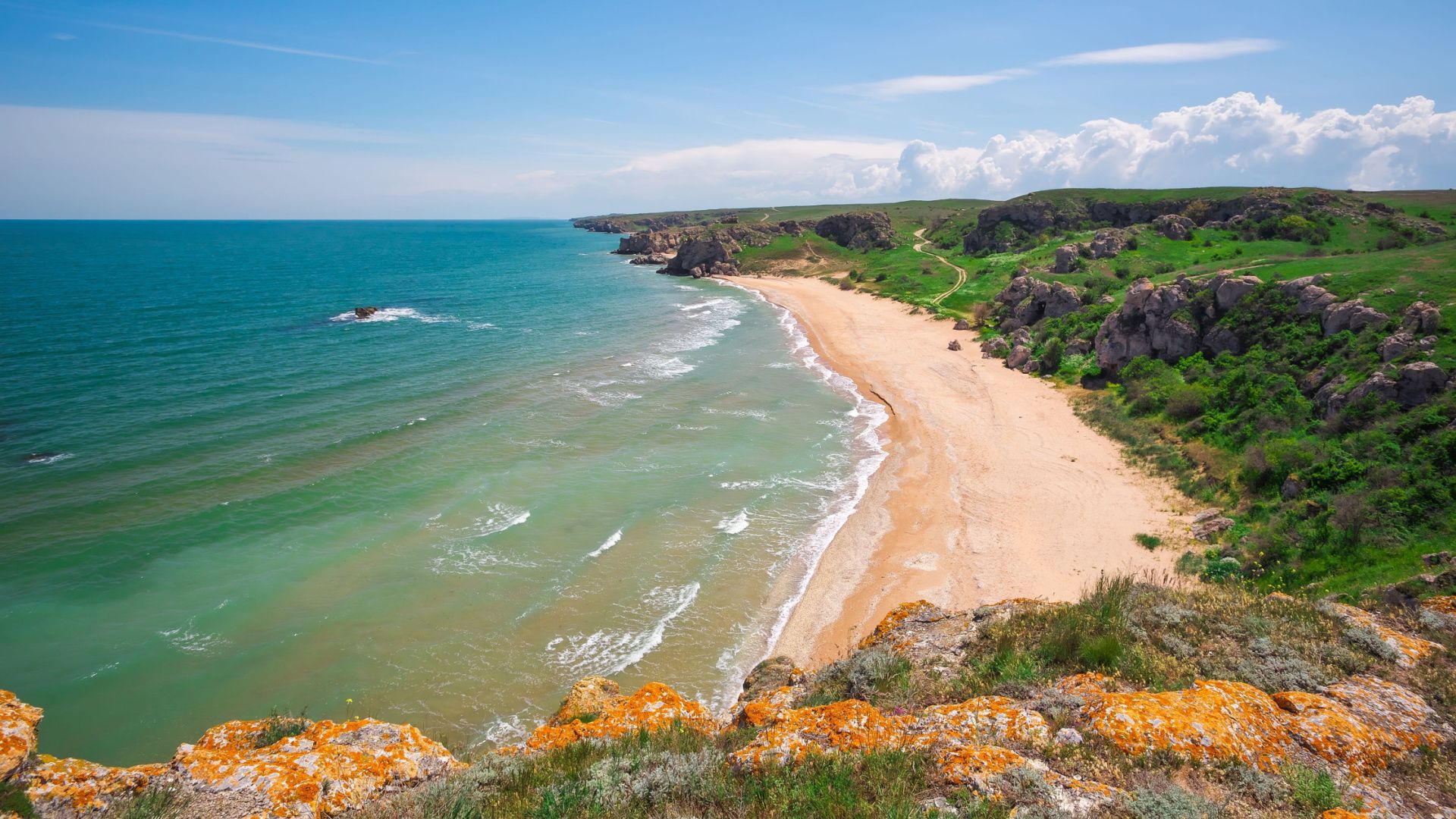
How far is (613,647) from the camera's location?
17172 millimetres

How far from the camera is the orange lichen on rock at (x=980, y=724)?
24.2ft

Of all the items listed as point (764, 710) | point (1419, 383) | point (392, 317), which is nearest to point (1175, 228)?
point (1419, 383)

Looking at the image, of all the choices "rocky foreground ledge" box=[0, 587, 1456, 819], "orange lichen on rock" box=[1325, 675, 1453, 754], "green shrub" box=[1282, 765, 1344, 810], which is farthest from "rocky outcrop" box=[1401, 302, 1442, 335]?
"green shrub" box=[1282, 765, 1344, 810]

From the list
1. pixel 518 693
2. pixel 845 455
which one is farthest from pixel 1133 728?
pixel 845 455

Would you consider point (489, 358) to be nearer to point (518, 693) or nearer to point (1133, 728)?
point (518, 693)

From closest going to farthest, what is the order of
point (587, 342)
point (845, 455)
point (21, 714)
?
1. point (21, 714)
2. point (845, 455)
3. point (587, 342)

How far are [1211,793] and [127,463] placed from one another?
1428 inches

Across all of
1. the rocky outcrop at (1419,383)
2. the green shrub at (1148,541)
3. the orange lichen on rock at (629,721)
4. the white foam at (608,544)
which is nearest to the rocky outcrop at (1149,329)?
the rocky outcrop at (1419,383)

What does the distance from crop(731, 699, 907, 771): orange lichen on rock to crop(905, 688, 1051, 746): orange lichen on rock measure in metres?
0.33

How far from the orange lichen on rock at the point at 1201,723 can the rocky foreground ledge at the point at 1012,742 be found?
2 cm

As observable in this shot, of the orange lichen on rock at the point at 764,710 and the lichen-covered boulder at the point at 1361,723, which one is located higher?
the lichen-covered boulder at the point at 1361,723

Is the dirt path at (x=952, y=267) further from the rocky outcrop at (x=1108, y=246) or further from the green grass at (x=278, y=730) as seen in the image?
the green grass at (x=278, y=730)

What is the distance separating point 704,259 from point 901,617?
104 meters

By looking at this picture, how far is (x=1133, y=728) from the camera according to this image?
23.5 ft
